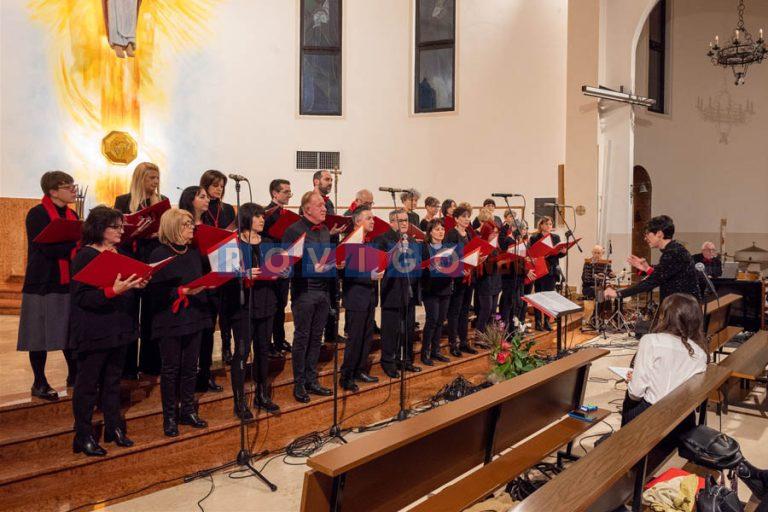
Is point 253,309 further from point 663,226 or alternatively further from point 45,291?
point 663,226

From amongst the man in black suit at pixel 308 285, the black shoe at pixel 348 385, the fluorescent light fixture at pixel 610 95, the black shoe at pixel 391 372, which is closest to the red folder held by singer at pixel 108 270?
the man in black suit at pixel 308 285

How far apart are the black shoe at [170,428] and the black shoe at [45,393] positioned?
2.42 ft

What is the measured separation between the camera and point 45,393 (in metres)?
3.81

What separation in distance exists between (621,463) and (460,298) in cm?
373

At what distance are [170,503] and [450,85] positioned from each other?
9.23 metres

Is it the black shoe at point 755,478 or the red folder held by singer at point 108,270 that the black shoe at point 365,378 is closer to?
the red folder held by singer at point 108,270

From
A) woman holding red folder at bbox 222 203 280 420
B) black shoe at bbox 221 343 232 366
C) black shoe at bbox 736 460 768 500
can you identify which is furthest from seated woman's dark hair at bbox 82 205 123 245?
black shoe at bbox 736 460 768 500

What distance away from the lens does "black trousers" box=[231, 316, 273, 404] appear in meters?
4.01

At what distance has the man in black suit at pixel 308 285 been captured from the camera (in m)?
4.44

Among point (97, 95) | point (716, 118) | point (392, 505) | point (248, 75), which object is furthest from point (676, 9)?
point (392, 505)

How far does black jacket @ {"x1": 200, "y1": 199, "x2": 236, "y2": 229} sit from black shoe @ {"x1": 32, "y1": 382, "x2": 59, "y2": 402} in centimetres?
153

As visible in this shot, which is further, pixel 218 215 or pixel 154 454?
pixel 218 215

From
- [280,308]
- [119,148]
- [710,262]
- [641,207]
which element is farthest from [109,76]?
[641,207]

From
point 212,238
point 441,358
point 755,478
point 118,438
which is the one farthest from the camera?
point 441,358
